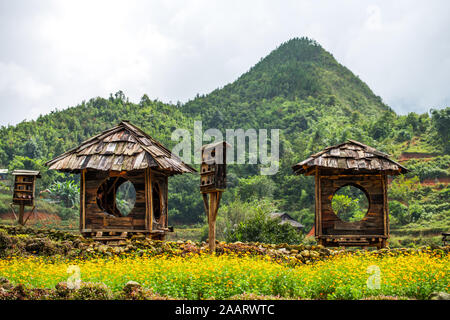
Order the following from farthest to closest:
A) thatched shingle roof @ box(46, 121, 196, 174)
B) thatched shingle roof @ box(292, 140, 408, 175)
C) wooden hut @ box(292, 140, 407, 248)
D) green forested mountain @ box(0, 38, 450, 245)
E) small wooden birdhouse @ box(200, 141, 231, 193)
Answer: green forested mountain @ box(0, 38, 450, 245), wooden hut @ box(292, 140, 407, 248), thatched shingle roof @ box(292, 140, 408, 175), thatched shingle roof @ box(46, 121, 196, 174), small wooden birdhouse @ box(200, 141, 231, 193)

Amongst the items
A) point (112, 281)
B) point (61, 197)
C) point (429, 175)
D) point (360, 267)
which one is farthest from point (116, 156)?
point (429, 175)

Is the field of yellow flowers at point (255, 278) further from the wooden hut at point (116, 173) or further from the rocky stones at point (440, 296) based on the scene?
the wooden hut at point (116, 173)

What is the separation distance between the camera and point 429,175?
48812 millimetres

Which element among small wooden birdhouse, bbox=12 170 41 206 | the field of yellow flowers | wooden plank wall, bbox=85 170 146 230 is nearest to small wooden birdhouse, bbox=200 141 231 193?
the field of yellow flowers

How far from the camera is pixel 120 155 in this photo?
1500 cm

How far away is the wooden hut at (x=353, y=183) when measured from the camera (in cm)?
1512

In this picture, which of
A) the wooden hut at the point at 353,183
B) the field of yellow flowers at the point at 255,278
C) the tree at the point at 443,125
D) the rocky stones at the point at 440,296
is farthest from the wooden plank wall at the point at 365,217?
the tree at the point at 443,125

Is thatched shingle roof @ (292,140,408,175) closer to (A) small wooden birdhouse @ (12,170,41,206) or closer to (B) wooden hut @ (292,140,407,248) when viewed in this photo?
(B) wooden hut @ (292,140,407,248)

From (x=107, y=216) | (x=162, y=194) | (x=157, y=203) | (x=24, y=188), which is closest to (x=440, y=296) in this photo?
(x=107, y=216)

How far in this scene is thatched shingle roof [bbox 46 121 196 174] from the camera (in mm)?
14602

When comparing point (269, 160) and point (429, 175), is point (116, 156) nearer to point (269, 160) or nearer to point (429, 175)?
point (429, 175)

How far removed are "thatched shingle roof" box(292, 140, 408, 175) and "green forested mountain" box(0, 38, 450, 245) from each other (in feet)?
78.3
